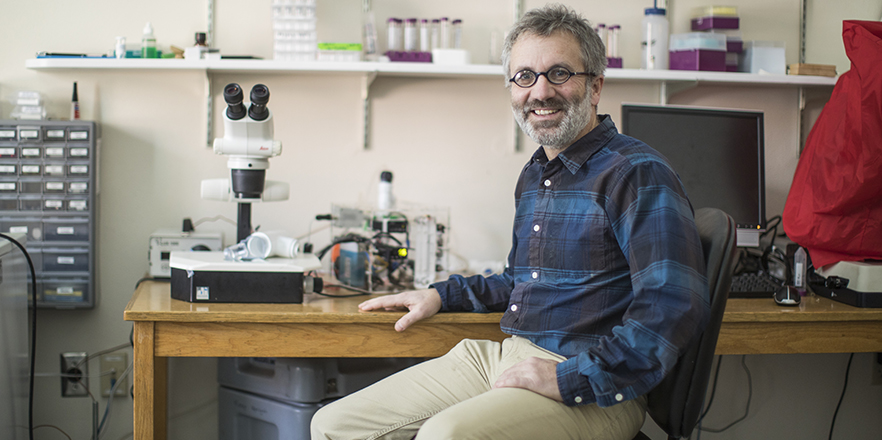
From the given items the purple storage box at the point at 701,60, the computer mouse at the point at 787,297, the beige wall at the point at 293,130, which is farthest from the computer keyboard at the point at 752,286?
the purple storage box at the point at 701,60

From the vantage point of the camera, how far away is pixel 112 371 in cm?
217

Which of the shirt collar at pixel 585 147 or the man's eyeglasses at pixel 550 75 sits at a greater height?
the man's eyeglasses at pixel 550 75

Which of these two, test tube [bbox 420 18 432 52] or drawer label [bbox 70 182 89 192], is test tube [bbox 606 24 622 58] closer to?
test tube [bbox 420 18 432 52]

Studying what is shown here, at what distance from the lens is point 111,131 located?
212 cm

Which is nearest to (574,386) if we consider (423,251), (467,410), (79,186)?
(467,410)

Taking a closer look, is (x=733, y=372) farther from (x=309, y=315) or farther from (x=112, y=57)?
(x=112, y=57)

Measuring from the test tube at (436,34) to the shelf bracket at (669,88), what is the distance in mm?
824

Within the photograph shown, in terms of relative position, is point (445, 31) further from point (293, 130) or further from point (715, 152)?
point (715, 152)

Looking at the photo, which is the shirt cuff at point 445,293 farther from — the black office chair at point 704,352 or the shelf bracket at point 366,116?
the shelf bracket at point 366,116

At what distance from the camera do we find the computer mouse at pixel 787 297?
5.61ft

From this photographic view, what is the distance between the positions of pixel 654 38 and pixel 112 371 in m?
2.22

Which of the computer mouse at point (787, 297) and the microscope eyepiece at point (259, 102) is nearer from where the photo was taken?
the microscope eyepiece at point (259, 102)

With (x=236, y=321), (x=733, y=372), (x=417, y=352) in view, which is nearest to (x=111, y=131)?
(x=236, y=321)

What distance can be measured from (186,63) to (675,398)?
170cm
